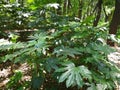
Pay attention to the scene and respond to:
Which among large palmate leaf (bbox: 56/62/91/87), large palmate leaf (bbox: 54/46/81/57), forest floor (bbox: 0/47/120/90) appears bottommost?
forest floor (bbox: 0/47/120/90)

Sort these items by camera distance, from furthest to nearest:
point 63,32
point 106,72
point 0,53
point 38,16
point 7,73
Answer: point 0,53
point 38,16
point 7,73
point 63,32
point 106,72

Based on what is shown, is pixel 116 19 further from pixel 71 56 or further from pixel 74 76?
pixel 74 76

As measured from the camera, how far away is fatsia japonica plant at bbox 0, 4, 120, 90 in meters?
3.64

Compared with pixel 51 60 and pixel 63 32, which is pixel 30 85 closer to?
pixel 51 60

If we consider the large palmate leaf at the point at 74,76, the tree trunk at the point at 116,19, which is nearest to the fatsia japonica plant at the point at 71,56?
the large palmate leaf at the point at 74,76

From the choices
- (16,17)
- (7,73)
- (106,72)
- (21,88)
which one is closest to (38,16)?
(16,17)

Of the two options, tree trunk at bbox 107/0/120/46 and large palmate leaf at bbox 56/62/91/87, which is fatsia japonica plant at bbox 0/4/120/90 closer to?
large palmate leaf at bbox 56/62/91/87

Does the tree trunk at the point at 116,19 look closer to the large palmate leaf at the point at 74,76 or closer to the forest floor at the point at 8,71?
the forest floor at the point at 8,71

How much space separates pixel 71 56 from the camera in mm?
4047

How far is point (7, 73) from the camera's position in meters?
5.77

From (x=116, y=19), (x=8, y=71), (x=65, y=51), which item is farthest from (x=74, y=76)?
(x=116, y=19)

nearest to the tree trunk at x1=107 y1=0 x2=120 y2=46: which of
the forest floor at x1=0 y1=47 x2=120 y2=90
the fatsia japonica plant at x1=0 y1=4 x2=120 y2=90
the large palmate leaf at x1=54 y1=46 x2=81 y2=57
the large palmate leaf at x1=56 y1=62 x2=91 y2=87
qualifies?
the forest floor at x1=0 y1=47 x2=120 y2=90

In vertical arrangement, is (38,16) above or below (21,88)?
above

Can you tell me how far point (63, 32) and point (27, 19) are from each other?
10.5 ft
